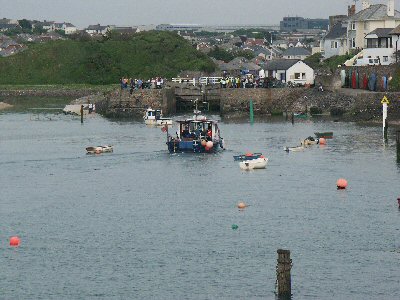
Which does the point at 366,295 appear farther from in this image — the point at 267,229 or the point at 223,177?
the point at 223,177

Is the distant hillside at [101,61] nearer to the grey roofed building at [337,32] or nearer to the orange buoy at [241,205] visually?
the grey roofed building at [337,32]

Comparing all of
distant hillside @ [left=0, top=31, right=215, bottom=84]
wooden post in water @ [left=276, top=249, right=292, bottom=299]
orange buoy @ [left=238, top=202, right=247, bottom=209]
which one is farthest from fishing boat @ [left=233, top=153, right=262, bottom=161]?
distant hillside @ [left=0, top=31, right=215, bottom=84]

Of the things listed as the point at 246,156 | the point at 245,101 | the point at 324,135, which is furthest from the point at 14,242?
the point at 245,101

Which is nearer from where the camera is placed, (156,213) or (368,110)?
(156,213)

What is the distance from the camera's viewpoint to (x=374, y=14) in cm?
9412

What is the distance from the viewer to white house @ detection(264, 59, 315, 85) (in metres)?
83.2

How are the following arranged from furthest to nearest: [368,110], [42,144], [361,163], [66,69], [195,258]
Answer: [66,69] → [368,110] → [42,144] → [361,163] → [195,258]

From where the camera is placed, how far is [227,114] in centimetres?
7519

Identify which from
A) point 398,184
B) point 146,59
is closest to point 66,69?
→ point 146,59

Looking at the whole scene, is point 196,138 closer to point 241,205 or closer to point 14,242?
point 241,205

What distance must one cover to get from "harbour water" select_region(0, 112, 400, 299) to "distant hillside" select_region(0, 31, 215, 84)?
6140 cm

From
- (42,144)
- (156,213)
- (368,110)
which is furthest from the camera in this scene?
(368,110)

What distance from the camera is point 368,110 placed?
218 feet

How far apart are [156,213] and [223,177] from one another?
26.8 ft
